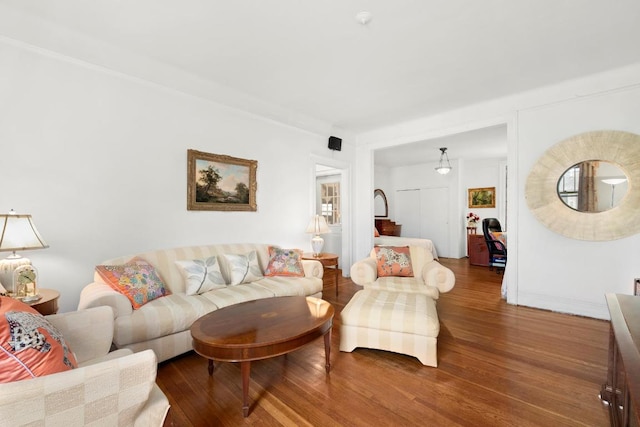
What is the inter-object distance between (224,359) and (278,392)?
505 mm

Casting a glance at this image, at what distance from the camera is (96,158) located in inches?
106

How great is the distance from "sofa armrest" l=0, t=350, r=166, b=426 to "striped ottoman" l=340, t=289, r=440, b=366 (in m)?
1.60

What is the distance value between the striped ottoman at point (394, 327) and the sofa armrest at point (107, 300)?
1.70m

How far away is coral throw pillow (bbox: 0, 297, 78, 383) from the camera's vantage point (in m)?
0.96

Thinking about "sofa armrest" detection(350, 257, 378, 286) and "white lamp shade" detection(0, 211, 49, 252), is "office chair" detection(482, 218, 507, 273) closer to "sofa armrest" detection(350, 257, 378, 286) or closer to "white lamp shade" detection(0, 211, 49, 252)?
"sofa armrest" detection(350, 257, 378, 286)

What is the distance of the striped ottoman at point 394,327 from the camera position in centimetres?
225

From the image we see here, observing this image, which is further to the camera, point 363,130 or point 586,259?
point 363,130

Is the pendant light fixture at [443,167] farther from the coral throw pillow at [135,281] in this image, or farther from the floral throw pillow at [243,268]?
the coral throw pillow at [135,281]

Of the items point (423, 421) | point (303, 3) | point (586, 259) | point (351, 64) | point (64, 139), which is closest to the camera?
point (423, 421)

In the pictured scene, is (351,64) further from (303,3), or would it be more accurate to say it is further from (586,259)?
(586,259)

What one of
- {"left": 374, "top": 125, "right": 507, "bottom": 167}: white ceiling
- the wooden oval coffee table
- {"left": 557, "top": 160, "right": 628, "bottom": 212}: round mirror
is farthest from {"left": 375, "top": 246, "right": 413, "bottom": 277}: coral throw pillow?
{"left": 374, "top": 125, "right": 507, "bottom": 167}: white ceiling

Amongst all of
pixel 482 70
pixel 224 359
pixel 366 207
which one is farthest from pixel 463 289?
pixel 224 359

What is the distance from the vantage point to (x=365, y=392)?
1.92m

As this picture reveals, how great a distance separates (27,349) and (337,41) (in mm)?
2851
